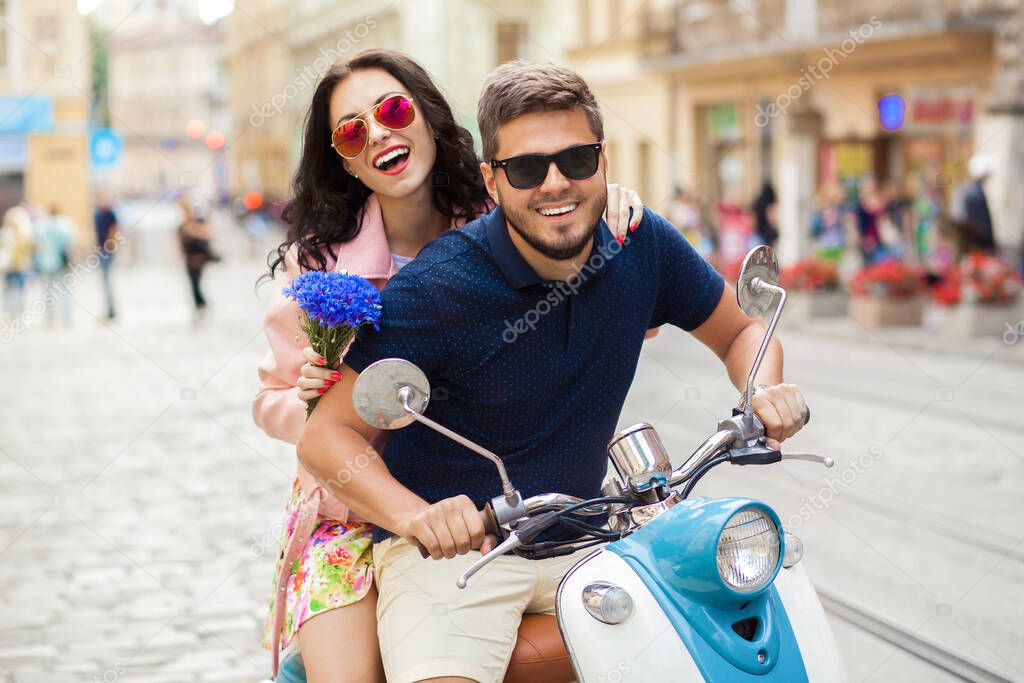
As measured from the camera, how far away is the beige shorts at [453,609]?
2.44m

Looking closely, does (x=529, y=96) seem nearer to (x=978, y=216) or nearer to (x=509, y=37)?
(x=978, y=216)

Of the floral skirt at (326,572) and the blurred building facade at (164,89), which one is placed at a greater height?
the floral skirt at (326,572)

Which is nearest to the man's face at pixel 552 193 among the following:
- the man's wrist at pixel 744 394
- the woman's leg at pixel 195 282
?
the man's wrist at pixel 744 394

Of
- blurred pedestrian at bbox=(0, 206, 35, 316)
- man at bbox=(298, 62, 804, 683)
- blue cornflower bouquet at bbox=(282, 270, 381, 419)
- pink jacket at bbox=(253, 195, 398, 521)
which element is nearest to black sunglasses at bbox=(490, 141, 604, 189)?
man at bbox=(298, 62, 804, 683)

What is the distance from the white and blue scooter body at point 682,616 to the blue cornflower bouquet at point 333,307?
0.57m

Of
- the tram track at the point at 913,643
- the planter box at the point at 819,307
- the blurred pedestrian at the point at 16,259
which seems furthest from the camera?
the blurred pedestrian at the point at 16,259

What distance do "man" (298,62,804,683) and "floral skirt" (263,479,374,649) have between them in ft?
0.25

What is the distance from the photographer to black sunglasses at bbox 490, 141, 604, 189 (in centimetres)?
241

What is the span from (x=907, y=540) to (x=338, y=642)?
4.01m

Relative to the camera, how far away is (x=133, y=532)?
6.94 m

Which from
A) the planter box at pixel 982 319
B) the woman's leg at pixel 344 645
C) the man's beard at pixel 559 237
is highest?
the man's beard at pixel 559 237

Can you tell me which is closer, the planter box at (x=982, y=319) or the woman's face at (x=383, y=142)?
the woman's face at (x=383, y=142)

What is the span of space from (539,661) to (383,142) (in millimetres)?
1248

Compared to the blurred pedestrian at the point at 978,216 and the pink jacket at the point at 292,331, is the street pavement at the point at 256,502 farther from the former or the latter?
the blurred pedestrian at the point at 978,216
